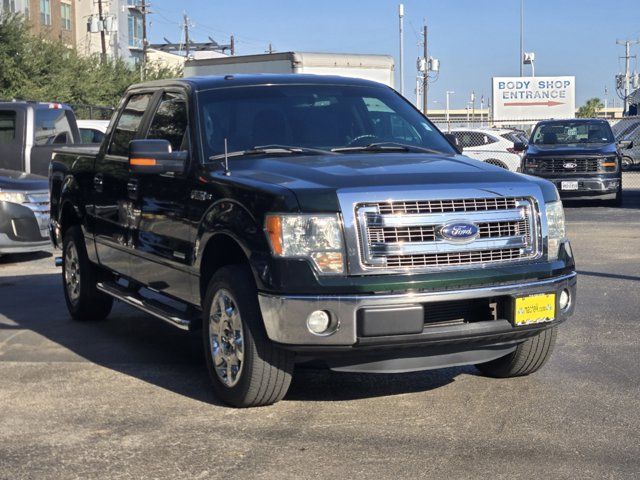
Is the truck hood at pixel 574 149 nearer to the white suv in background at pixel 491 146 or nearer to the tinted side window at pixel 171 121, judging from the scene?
the white suv in background at pixel 491 146

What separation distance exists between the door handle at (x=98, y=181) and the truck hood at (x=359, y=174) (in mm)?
1975

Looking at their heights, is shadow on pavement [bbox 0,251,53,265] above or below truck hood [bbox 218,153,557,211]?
below

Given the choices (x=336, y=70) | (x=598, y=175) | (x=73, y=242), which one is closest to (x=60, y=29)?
(x=336, y=70)

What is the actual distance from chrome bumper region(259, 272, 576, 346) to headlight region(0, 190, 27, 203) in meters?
8.03

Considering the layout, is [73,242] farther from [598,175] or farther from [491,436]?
[598,175]

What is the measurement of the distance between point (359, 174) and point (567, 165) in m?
16.4

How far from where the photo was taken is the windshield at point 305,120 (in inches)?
267

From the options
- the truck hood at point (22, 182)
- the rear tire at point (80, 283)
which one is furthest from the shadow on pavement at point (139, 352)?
the truck hood at point (22, 182)

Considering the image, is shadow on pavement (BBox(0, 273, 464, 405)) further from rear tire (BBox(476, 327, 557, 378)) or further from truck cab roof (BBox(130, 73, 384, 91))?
truck cab roof (BBox(130, 73, 384, 91))

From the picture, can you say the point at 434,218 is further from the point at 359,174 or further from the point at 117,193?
the point at 117,193

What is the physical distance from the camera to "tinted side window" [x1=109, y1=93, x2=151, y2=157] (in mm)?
7871

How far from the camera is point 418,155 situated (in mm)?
6680

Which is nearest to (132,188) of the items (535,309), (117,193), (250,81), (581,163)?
(117,193)

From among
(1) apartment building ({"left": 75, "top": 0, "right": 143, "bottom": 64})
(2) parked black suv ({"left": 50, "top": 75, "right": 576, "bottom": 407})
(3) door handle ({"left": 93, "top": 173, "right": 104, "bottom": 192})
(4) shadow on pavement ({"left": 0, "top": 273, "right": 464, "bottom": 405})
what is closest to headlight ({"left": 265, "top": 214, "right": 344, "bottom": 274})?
(2) parked black suv ({"left": 50, "top": 75, "right": 576, "bottom": 407})
